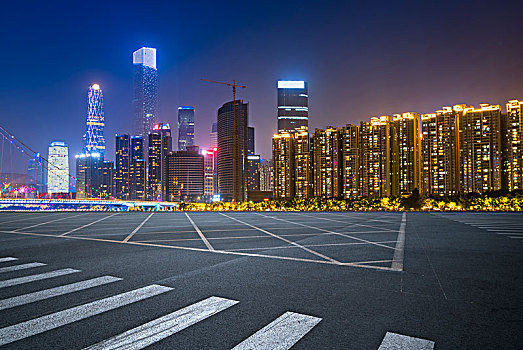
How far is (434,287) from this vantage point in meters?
5.57

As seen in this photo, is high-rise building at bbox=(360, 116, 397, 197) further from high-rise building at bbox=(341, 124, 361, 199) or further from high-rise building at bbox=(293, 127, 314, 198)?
high-rise building at bbox=(293, 127, 314, 198)

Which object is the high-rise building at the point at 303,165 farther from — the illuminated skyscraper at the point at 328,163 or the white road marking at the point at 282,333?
the white road marking at the point at 282,333

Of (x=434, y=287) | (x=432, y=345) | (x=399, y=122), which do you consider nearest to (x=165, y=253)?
(x=434, y=287)

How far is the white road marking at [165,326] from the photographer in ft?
11.5

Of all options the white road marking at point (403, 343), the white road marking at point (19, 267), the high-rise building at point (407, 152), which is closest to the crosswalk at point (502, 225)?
the white road marking at point (403, 343)

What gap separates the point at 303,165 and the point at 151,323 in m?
163

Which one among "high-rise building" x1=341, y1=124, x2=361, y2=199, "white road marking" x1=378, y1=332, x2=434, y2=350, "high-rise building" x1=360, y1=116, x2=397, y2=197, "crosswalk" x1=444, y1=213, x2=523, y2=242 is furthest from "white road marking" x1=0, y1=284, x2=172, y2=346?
"high-rise building" x1=341, y1=124, x2=361, y2=199

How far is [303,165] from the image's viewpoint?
541 ft

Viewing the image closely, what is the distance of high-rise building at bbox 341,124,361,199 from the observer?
5379 inches

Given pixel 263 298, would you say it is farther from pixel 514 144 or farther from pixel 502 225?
pixel 514 144

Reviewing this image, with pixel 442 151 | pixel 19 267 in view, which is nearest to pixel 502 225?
pixel 19 267

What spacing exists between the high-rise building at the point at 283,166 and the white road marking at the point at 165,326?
527ft

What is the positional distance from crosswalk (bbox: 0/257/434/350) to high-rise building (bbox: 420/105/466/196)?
12030 cm

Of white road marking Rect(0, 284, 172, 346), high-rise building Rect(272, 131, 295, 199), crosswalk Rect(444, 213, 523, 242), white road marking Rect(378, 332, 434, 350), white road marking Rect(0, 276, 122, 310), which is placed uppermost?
high-rise building Rect(272, 131, 295, 199)
